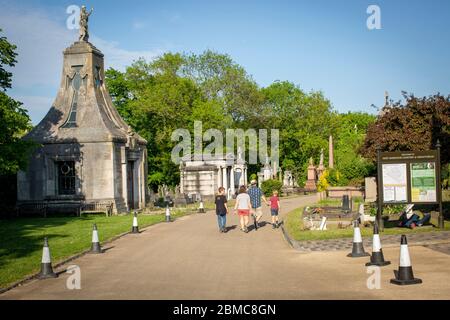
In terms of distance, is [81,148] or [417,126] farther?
[81,148]

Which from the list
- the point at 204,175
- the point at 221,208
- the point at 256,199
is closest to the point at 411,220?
the point at 256,199

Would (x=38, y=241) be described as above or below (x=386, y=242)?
below

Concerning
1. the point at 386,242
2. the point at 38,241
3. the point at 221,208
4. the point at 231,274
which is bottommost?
the point at 38,241

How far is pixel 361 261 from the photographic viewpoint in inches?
515

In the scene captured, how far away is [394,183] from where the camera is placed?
1769 centimetres

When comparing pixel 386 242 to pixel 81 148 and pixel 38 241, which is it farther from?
pixel 81 148

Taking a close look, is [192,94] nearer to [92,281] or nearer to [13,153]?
[13,153]

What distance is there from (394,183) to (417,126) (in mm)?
6702

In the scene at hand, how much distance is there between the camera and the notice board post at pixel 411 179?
1750 cm

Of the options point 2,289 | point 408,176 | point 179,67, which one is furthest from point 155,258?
point 179,67

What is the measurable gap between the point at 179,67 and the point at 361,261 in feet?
165

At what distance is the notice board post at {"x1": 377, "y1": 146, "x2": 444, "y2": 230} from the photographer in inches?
689

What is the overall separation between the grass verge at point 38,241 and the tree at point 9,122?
123 inches

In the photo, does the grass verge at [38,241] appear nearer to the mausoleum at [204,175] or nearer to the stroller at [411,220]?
the stroller at [411,220]
